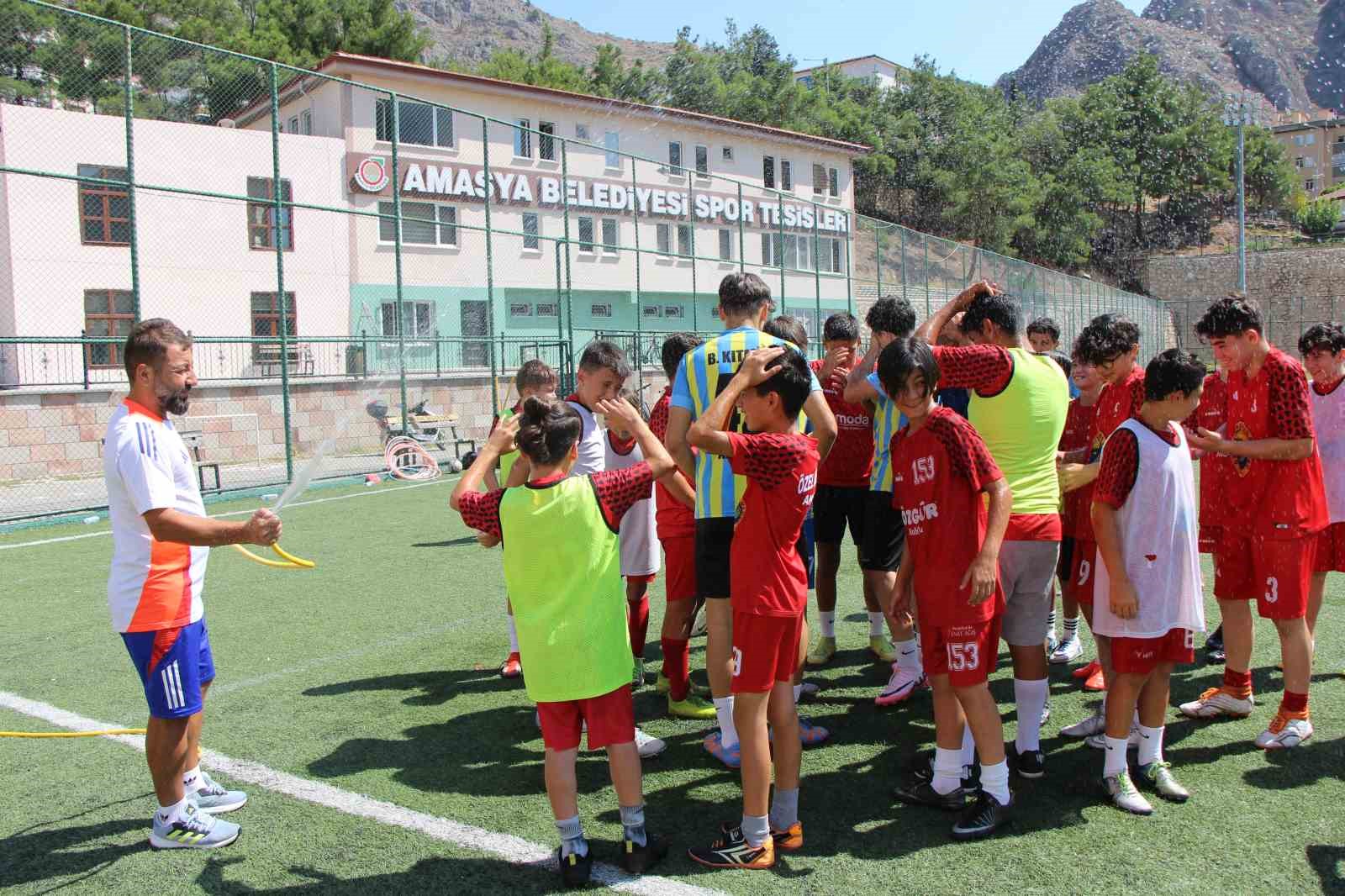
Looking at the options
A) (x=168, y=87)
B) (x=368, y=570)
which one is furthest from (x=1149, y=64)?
(x=368, y=570)

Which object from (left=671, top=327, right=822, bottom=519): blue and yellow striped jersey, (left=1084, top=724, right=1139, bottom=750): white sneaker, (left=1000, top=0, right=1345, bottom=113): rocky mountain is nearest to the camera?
(left=671, top=327, right=822, bottom=519): blue and yellow striped jersey

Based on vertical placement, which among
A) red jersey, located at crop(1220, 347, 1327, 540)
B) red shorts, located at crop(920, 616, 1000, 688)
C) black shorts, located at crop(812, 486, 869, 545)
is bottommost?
red shorts, located at crop(920, 616, 1000, 688)

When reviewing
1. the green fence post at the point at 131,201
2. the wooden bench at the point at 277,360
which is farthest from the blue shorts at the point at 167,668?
the wooden bench at the point at 277,360

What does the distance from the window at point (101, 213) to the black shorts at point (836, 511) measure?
44.2ft

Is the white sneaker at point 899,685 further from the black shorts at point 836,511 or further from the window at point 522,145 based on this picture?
the window at point 522,145

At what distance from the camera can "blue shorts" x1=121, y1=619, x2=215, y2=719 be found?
3537 millimetres

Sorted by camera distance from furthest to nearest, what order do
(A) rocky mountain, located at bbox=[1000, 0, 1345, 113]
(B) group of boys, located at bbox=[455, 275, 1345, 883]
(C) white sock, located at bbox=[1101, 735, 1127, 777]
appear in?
(A) rocky mountain, located at bbox=[1000, 0, 1345, 113] < (C) white sock, located at bbox=[1101, 735, 1127, 777] < (B) group of boys, located at bbox=[455, 275, 1345, 883]

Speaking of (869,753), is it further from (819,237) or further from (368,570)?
(819,237)

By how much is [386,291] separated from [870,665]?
18.2 m

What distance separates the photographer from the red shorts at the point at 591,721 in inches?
130

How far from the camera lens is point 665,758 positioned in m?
4.41

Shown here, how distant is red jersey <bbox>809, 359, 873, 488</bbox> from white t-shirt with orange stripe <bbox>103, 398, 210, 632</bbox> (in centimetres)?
328

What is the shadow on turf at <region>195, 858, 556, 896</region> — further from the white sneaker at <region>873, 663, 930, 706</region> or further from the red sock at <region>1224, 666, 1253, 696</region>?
the red sock at <region>1224, 666, 1253, 696</region>

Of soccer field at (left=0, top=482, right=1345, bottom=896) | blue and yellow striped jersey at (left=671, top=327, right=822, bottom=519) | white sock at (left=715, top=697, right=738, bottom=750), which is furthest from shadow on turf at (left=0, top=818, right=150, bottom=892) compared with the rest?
blue and yellow striped jersey at (left=671, top=327, right=822, bottom=519)
